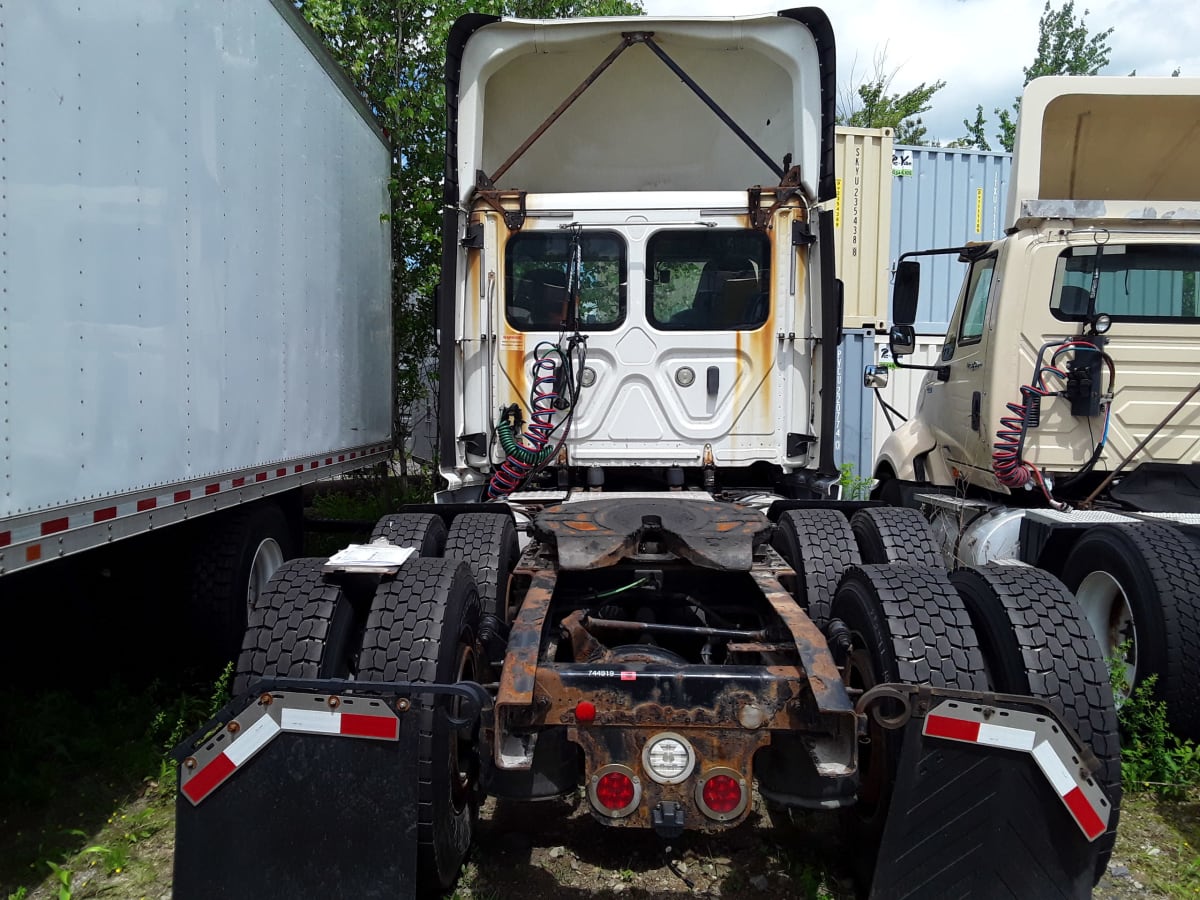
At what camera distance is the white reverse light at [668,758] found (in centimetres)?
254

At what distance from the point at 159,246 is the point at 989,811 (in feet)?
11.9

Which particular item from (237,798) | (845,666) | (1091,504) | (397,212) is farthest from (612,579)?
(397,212)

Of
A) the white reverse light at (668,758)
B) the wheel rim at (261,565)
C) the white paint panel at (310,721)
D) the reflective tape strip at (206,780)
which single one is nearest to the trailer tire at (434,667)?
the white paint panel at (310,721)

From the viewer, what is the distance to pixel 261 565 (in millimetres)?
5352

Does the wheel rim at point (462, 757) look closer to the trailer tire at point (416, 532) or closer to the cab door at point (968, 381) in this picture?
the trailer tire at point (416, 532)

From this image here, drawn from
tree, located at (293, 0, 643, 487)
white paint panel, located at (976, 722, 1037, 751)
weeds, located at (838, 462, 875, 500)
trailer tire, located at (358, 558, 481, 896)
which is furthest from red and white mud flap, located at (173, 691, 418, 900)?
weeds, located at (838, 462, 875, 500)

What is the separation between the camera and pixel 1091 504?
203 inches

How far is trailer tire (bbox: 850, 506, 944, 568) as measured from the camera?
3.97 m

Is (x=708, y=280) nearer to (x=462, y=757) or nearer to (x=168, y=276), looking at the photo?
(x=168, y=276)

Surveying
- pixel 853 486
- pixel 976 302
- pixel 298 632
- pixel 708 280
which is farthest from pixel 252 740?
pixel 853 486

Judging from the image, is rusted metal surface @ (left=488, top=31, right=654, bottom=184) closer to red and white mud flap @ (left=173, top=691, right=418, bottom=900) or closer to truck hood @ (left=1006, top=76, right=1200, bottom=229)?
truck hood @ (left=1006, top=76, right=1200, bottom=229)

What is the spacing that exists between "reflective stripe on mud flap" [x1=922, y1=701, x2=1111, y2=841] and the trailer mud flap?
1396mm

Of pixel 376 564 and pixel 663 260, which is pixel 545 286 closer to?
pixel 663 260

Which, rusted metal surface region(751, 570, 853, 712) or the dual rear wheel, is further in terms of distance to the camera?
the dual rear wheel
